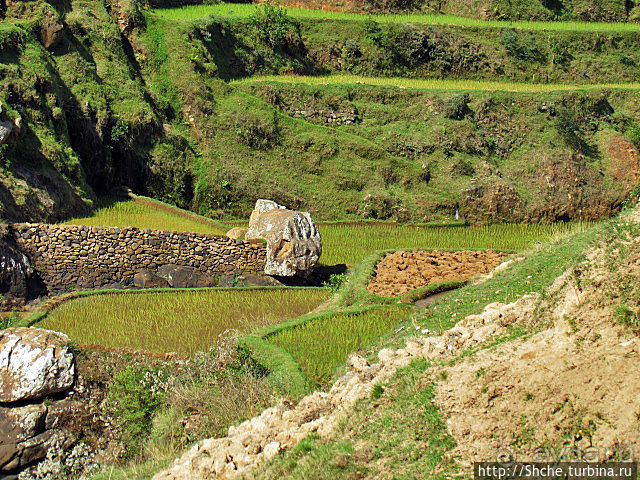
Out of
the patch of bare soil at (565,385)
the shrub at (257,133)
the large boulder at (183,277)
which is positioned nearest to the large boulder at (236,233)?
the large boulder at (183,277)

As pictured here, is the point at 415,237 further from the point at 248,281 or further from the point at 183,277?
the point at 183,277

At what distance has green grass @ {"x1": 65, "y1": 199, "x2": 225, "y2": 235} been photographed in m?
23.1

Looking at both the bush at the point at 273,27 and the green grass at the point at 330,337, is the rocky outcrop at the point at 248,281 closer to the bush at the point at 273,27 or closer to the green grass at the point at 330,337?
the green grass at the point at 330,337

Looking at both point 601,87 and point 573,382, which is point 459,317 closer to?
point 573,382

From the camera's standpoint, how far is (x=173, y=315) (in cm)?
1750

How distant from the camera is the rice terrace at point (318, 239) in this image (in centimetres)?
891

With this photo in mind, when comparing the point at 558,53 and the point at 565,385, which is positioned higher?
the point at 558,53

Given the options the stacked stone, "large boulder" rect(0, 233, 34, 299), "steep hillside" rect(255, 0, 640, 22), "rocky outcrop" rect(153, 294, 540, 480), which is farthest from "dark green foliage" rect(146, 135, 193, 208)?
"rocky outcrop" rect(153, 294, 540, 480)

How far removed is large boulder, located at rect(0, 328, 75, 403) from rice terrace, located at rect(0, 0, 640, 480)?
0.12 ft

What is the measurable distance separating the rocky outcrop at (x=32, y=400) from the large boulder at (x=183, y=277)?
19.8 ft

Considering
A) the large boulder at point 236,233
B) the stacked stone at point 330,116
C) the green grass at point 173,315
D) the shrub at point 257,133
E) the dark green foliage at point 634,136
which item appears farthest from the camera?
the dark green foliage at point 634,136

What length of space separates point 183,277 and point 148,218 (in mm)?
4172

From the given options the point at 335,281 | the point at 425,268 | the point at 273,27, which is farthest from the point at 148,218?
the point at 273,27

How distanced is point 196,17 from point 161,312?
66.2 ft
